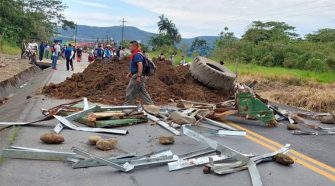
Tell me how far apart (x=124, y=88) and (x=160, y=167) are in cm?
873

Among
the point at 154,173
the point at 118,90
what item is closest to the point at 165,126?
the point at 154,173

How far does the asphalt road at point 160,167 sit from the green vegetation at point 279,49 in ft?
104

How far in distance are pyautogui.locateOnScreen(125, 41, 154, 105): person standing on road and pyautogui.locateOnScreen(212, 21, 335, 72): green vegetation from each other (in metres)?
29.5

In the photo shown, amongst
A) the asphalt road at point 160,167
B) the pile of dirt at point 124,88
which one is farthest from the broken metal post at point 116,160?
the pile of dirt at point 124,88

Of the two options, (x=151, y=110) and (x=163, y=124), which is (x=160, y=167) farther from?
(x=151, y=110)

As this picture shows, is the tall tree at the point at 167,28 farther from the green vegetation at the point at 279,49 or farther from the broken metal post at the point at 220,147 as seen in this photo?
the broken metal post at the point at 220,147

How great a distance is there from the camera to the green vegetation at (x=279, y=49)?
42.8 m

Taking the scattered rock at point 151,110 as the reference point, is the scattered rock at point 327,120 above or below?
below

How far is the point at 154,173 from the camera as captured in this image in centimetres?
710

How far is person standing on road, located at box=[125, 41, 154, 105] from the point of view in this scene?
12.9 m

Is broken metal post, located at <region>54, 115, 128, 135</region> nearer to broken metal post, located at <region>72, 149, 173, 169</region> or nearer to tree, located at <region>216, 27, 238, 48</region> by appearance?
broken metal post, located at <region>72, 149, 173, 169</region>

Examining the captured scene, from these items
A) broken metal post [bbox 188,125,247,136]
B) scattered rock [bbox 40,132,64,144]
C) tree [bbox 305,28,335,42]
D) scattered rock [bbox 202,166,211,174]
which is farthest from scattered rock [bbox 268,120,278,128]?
tree [bbox 305,28,335,42]

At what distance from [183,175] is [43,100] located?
871 centimetres

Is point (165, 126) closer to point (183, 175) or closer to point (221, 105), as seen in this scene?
point (221, 105)
